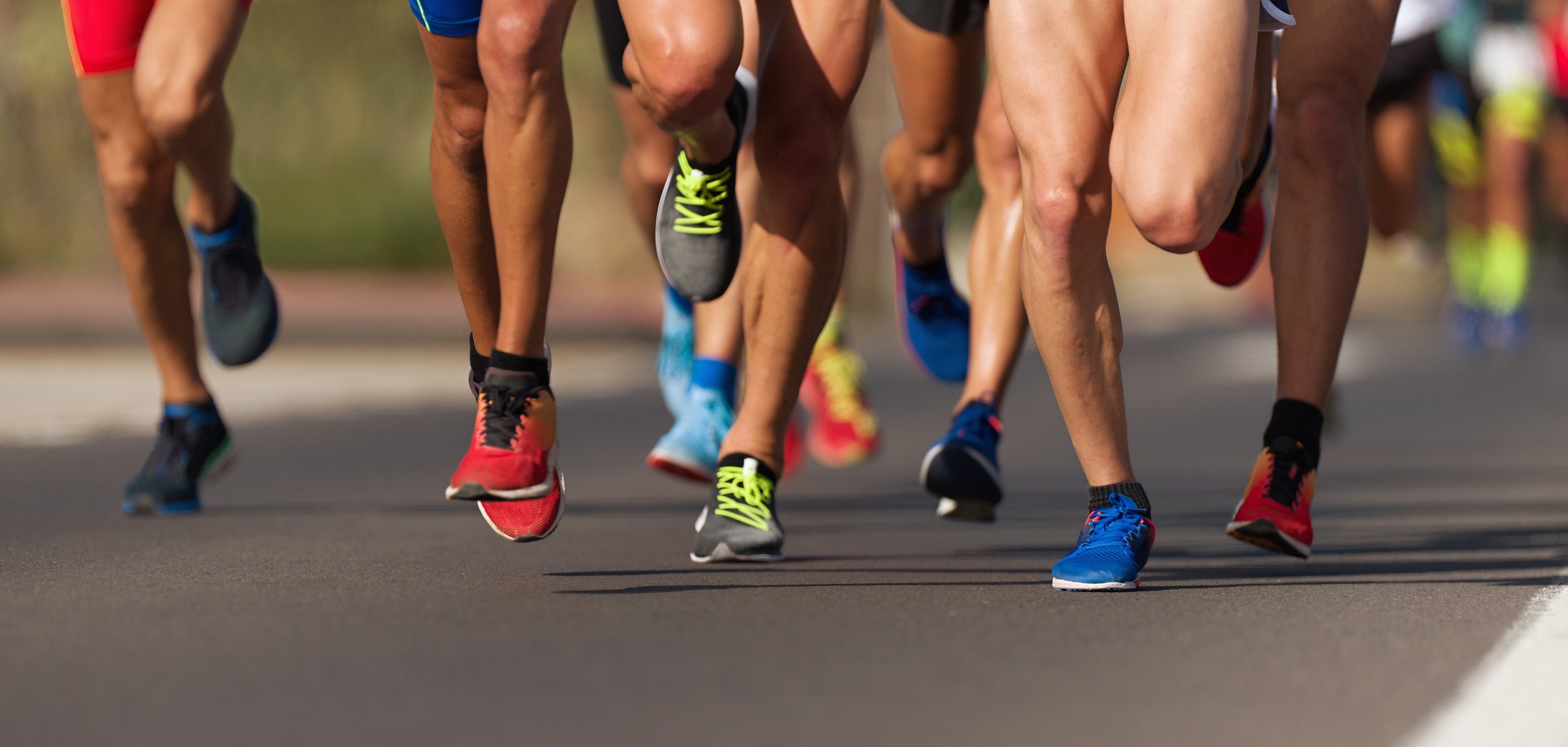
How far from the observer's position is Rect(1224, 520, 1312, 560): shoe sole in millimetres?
4480

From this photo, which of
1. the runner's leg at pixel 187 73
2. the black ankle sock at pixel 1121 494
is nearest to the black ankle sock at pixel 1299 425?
the black ankle sock at pixel 1121 494

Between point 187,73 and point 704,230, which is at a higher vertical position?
point 187,73

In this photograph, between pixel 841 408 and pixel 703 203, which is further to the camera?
pixel 841 408

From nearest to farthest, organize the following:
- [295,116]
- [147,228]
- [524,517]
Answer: [524,517]
[147,228]
[295,116]

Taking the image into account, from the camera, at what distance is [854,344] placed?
48.8 feet

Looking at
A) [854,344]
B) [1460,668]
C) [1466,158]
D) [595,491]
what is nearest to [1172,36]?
[1460,668]

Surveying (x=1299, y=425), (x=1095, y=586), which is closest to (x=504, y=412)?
(x=1095, y=586)

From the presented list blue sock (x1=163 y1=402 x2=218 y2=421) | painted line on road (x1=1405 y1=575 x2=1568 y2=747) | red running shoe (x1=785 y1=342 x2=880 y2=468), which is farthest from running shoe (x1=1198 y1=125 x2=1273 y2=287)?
blue sock (x1=163 y1=402 x2=218 y2=421)

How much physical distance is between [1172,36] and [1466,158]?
8653 mm

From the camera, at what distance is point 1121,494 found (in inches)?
170

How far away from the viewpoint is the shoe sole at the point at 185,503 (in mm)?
5613

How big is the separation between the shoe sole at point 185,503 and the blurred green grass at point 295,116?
14035 mm

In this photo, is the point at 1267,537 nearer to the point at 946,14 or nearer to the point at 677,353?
the point at 946,14

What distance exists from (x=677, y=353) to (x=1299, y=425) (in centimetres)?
222
